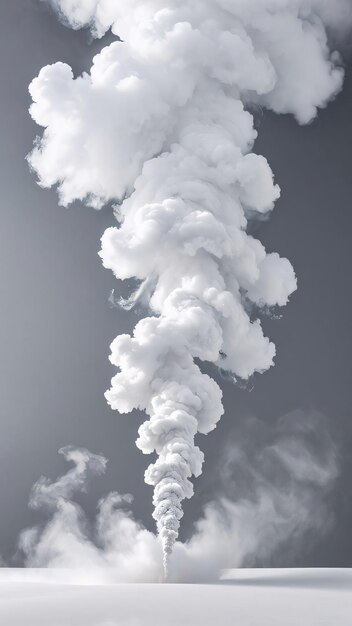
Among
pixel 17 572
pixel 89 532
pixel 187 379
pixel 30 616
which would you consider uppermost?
pixel 187 379

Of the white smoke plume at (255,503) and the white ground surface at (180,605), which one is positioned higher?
the white smoke plume at (255,503)

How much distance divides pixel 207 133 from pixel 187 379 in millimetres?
16920

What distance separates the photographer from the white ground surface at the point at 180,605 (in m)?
21.7

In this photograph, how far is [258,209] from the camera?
5056cm

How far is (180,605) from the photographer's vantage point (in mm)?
24953

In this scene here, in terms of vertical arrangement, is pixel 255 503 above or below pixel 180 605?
above

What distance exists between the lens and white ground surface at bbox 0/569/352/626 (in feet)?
71.3

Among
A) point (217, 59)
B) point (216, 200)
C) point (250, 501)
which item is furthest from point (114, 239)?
point (250, 501)

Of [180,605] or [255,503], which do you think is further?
[255,503]

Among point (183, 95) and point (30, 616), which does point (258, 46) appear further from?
point (30, 616)

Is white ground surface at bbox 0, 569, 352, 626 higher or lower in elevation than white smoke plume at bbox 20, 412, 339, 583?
lower

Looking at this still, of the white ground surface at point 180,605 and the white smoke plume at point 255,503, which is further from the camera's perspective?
the white smoke plume at point 255,503

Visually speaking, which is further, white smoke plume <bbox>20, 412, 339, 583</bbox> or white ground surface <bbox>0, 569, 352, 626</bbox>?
white smoke plume <bbox>20, 412, 339, 583</bbox>

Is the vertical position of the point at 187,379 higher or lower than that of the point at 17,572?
higher
